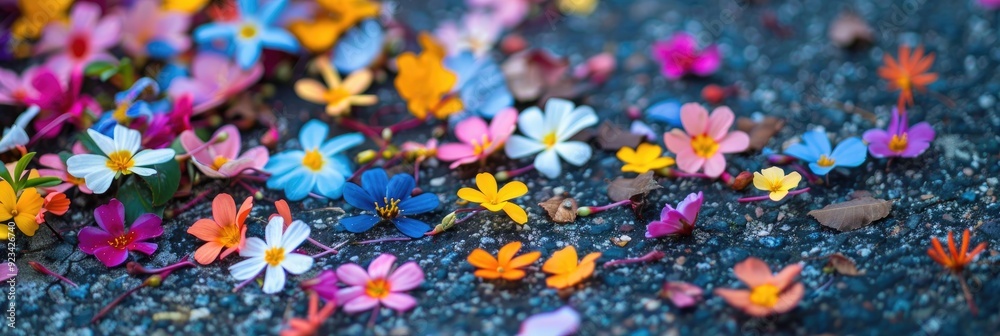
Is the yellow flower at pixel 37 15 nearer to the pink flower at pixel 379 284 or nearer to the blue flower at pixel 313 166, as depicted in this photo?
the blue flower at pixel 313 166

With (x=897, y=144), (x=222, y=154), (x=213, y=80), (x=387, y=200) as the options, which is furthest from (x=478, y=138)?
(x=897, y=144)

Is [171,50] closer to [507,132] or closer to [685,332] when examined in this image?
[507,132]

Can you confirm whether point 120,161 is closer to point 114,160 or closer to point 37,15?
point 114,160

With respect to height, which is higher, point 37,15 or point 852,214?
point 37,15

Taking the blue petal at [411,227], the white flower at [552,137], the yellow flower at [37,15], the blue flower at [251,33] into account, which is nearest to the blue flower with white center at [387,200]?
the blue petal at [411,227]

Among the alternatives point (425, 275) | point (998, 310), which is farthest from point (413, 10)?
point (998, 310)

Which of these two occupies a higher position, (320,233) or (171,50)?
(171,50)
